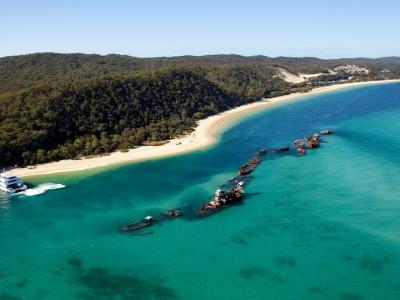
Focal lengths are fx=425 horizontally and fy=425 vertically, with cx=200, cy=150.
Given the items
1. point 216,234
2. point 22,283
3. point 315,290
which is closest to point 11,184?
point 22,283

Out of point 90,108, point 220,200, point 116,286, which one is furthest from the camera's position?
point 90,108

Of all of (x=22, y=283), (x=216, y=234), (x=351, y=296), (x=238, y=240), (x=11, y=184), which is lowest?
(x=351, y=296)

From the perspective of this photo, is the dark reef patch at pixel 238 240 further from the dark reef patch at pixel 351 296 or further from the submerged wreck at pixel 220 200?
the dark reef patch at pixel 351 296

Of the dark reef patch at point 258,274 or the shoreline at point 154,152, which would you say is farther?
the shoreline at point 154,152

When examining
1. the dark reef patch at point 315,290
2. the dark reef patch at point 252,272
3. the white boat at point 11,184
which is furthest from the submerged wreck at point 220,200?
the white boat at point 11,184

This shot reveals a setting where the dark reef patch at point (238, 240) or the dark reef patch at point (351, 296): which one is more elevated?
the dark reef patch at point (238, 240)

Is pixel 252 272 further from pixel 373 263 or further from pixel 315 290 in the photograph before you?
pixel 373 263

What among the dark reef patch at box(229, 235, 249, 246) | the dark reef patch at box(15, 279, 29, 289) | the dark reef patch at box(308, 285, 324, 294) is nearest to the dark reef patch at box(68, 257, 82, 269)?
the dark reef patch at box(15, 279, 29, 289)
